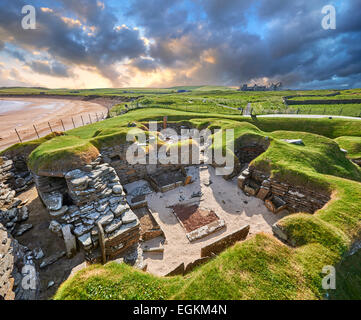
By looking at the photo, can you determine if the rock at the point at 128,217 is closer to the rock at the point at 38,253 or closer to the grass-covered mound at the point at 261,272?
the grass-covered mound at the point at 261,272

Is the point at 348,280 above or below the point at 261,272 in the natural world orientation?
below

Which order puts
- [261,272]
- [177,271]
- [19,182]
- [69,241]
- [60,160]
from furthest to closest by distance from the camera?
1. [19,182]
2. [60,160]
3. [69,241]
4. [177,271]
5. [261,272]

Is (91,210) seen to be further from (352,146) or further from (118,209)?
(352,146)

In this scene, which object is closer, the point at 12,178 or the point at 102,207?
the point at 102,207

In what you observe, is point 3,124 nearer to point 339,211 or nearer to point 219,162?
point 219,162

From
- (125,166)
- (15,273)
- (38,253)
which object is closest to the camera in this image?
(15,273)

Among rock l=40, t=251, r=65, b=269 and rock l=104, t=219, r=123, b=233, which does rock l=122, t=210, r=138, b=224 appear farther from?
rock l=40, t=251, r=65, b=269

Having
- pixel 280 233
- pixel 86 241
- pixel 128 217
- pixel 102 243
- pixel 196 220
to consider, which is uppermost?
pixel 280 233

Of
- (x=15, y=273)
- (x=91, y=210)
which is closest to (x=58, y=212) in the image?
Result: (x=91, y=210)
